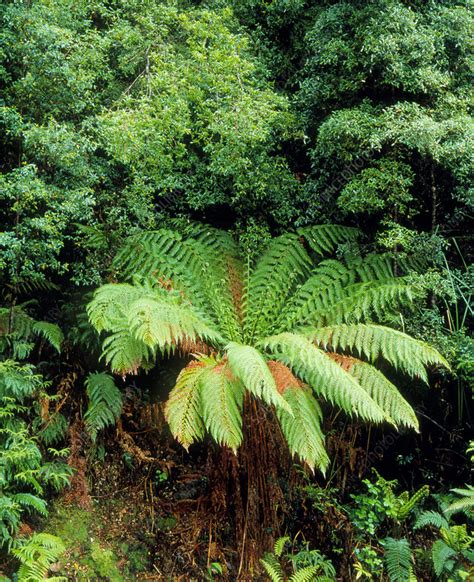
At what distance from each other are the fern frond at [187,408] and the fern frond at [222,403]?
46 mm

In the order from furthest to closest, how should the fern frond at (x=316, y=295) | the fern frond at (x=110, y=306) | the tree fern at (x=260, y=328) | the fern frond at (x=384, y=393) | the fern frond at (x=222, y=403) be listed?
1. the fern frond at (x=316, y=295)
2. the fern frond at (x=110, y=306)
3. the fern frond at (x=384, y=393)
4. the tree fern at (x=260, y=328)
5. the fern frond at (x=222, y=403)

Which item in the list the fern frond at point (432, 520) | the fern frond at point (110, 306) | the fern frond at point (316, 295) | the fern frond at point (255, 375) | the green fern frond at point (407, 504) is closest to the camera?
the fern frond at point (255, 375)

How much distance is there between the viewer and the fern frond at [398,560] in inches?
142

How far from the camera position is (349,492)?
14.2ft

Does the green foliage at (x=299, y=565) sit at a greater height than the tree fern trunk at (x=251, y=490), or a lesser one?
lesser

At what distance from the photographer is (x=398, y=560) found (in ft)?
12.0

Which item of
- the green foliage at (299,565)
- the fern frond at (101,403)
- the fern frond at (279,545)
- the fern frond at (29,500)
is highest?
the fern frond at (101,403)

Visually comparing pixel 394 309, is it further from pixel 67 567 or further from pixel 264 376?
pixel 67 567

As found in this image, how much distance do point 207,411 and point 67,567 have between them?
141 centimetres

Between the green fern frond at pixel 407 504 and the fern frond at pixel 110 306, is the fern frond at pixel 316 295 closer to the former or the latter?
the fern frond at pixel 110 306

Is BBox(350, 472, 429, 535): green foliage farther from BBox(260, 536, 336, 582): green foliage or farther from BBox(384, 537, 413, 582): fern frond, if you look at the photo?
BBox(260, 536, 336, 582): green foliage

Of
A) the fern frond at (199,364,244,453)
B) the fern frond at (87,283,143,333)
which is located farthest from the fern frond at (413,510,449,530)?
the fern frond at (87,283,143,333)

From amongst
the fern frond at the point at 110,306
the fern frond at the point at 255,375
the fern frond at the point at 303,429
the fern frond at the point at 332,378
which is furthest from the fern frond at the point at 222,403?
the fern frond at the point at 110,306

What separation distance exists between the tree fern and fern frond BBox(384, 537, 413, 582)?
2.79ft
